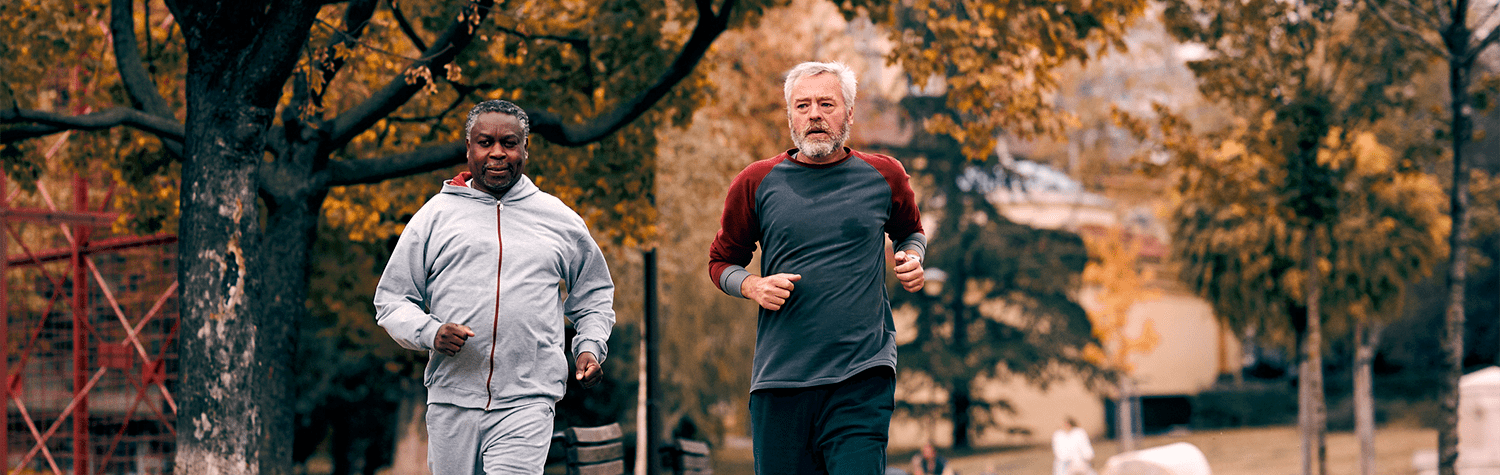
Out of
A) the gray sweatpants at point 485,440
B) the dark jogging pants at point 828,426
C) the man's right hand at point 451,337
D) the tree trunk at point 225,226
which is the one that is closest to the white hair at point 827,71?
the dark jogging pants at point 828,426

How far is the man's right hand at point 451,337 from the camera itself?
4000 mm

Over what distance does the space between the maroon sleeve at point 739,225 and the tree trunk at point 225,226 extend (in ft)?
12.4

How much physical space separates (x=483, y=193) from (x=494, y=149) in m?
0.16

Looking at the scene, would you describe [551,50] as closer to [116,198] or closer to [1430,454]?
[116,198]

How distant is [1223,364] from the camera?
45.0m

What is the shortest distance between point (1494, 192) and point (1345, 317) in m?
4.62

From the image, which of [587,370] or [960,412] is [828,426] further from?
[960,412]

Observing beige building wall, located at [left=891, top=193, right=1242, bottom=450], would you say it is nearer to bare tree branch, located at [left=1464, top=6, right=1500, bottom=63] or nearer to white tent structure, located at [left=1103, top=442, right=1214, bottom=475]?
white tent structure, located at [left=1103, top=442, right=1214, bottom=475]

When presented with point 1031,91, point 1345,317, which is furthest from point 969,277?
point 1031,91

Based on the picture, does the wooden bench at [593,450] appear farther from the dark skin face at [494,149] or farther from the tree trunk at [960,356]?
the tree trunk at [960,356]

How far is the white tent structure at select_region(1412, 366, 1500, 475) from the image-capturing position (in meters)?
13.0

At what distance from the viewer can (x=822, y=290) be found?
12.9ft

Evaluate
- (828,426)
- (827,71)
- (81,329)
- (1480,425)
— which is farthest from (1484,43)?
(81,329)

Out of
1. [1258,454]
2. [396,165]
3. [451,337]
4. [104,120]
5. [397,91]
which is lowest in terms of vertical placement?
[1258,454]
